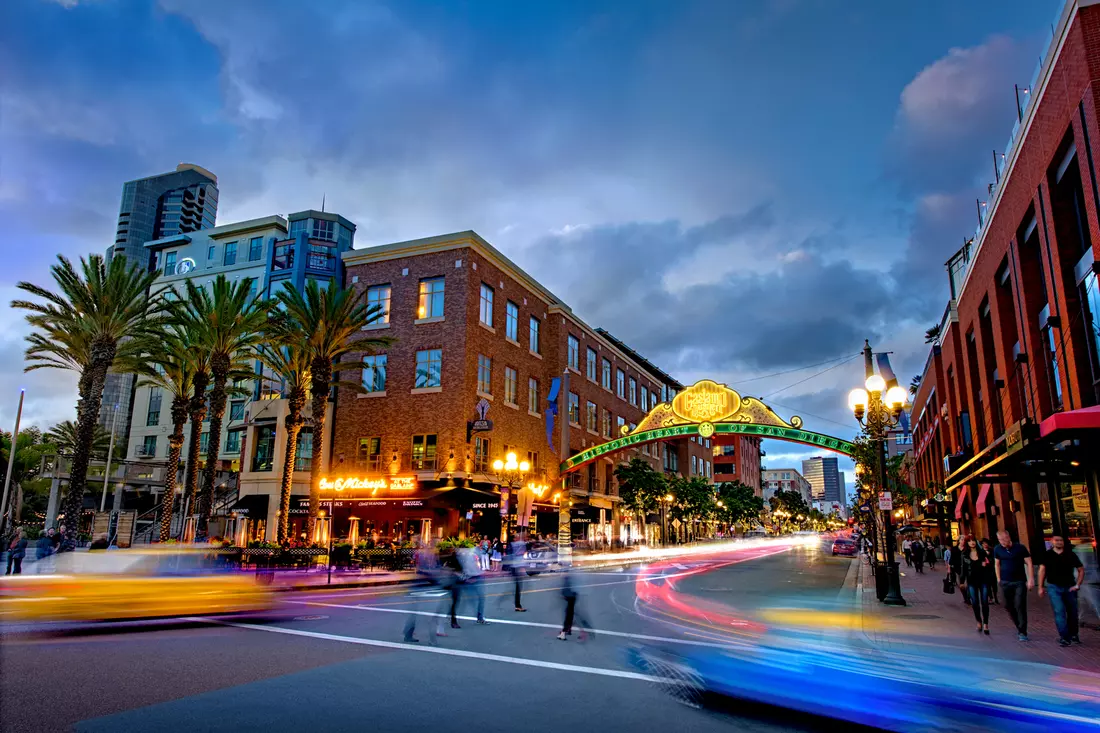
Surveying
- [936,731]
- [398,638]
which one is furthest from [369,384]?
[936,731]

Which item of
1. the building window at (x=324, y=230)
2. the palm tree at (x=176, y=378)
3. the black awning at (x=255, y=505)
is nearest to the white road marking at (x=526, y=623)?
the palm tree at (x=176, y=378)

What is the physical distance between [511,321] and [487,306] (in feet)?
10.7

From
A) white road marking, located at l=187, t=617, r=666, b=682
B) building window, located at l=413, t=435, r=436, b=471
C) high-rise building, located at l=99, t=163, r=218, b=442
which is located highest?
high-rise building, located at l=99, t=163, r=218, b=442

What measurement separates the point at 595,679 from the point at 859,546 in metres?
59.3

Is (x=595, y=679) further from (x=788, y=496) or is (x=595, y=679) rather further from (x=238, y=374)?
(x=788, y=496)

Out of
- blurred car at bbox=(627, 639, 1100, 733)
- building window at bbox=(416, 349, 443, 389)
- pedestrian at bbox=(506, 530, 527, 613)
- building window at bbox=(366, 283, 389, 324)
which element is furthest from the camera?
building window at bbox=(366, 283, 389, 324)

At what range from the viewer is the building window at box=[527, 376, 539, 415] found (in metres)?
47.1

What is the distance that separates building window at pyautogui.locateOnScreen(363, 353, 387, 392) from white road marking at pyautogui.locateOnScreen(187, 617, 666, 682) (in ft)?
97.0

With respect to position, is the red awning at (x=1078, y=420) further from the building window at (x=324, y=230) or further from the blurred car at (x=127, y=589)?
the building window at (x=324, y=230)

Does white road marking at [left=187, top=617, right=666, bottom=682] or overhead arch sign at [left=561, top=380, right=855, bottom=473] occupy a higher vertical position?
overhead arch sign at [left=561, top=380, right=855, bottom=473]

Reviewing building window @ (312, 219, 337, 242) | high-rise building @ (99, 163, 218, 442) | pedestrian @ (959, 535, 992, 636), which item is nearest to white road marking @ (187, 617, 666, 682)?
pedestrian @ (959, 535, 992, 636)

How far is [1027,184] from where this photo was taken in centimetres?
2023

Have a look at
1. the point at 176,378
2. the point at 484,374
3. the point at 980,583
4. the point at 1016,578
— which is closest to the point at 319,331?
the point at 176,378

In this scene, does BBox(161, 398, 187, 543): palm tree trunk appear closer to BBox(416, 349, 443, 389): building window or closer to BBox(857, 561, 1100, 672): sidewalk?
BBox(416, 349, 443, 389): building window
